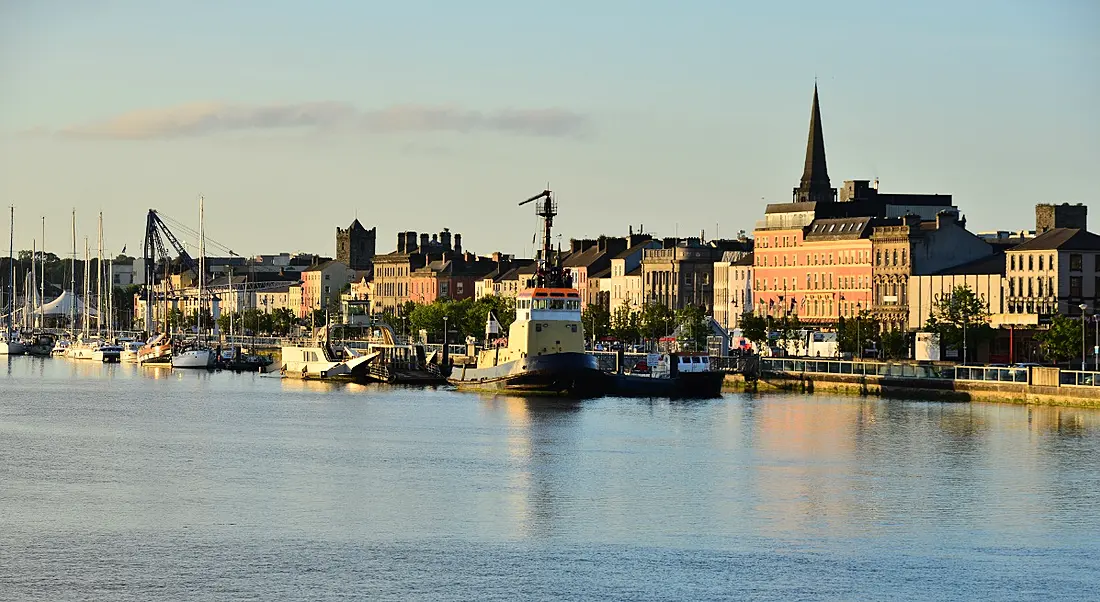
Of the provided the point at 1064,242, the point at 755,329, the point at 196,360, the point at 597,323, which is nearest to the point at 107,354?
the point at 196,360

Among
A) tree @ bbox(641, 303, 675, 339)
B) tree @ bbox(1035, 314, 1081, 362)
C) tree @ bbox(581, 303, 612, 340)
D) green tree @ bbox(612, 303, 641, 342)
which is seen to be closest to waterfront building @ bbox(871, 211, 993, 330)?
tree @ bbox(641, 303, 675, 339)

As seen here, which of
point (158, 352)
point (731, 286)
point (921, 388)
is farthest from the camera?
point (158, 352)

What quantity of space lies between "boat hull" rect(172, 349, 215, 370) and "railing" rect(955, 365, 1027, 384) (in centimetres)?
7695

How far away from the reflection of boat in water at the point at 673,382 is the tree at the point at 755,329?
34846 millimetres

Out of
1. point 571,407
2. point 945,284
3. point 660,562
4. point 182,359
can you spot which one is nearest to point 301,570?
point 660,562

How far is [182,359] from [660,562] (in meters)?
127

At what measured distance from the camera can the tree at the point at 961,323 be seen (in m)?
126

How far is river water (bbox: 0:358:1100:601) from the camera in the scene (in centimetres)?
4631

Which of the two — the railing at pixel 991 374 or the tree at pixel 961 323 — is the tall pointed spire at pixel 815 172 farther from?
the railing at pixel 991 374

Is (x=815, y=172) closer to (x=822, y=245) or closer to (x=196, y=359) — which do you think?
(x=822, y=245)

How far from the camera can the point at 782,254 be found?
174 m

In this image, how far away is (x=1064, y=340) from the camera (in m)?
112

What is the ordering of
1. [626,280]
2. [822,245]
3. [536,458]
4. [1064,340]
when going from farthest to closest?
[626,280]
[822,245]
[1064,340]
[536,458]

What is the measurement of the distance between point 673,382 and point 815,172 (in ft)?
251
